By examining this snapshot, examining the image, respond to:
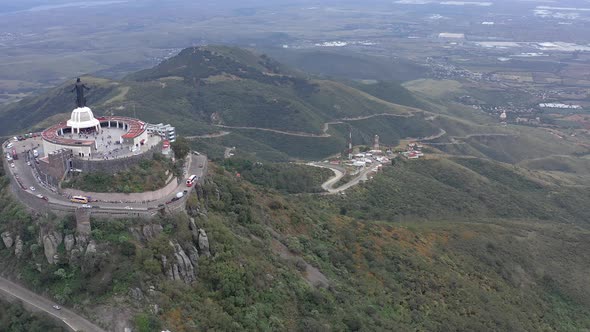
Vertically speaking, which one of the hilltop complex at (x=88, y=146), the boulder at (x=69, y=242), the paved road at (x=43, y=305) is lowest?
the paved road at (x=43, y=305)

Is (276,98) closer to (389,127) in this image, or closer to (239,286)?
(389,127)

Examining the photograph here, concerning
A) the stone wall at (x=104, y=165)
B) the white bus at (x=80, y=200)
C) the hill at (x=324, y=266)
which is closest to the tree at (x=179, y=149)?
the hill at (x=324, y=266)

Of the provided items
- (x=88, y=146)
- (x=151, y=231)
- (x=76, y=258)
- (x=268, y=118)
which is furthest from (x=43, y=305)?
(x=268, y=118)

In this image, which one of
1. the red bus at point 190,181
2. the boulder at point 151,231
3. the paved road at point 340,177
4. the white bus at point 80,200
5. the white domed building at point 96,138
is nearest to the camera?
the boulder at point 151,231

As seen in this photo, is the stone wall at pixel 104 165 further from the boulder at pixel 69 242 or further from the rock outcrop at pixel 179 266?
the rock outcrop at pixel 179 266

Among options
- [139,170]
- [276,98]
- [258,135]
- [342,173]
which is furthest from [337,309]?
[276,98]

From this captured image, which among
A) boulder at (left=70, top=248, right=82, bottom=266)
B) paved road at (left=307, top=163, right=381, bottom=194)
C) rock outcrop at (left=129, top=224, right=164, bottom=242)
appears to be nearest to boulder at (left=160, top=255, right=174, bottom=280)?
rock outcrop at (left=129, top=224, right=164, bottom=242)

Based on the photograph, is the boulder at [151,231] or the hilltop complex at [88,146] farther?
the hilltop complex at [88,146]
